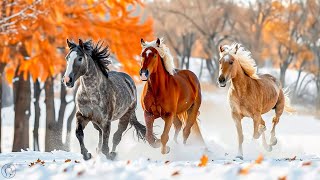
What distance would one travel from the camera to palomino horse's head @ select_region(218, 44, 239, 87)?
10516 millimetres

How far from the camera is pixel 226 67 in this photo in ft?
35.1

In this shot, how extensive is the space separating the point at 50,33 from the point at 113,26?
6.95 feet

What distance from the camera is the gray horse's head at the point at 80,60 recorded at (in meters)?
9.14

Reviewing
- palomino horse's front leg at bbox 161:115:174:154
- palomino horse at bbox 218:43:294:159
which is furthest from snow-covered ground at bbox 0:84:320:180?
palomino horse at bbox 218:43:294:159

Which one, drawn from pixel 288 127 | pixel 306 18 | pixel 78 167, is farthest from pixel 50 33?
pixel 306 18

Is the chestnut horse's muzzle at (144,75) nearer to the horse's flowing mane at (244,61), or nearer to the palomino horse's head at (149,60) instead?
the palomino horse's head at (149,60)

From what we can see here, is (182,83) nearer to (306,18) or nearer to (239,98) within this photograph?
(239,98)

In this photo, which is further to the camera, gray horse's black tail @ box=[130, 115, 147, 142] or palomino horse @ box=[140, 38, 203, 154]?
gray horse's black tail @ box=[130, 115, 147, 142]

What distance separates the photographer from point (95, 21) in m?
18.8

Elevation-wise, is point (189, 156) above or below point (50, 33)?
below

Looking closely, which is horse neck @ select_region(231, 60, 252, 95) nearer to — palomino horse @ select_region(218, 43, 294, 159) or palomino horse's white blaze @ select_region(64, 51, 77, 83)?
palomino horse @ select_region(218, 43, 294, 159)

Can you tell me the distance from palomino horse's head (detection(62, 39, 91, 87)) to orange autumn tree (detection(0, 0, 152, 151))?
7.89 meters

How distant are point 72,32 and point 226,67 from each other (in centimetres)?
863

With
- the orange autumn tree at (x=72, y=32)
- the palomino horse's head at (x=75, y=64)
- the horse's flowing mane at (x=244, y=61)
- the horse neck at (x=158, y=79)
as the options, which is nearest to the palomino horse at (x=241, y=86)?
the horse's flowing mane at (x=244, y=61)
